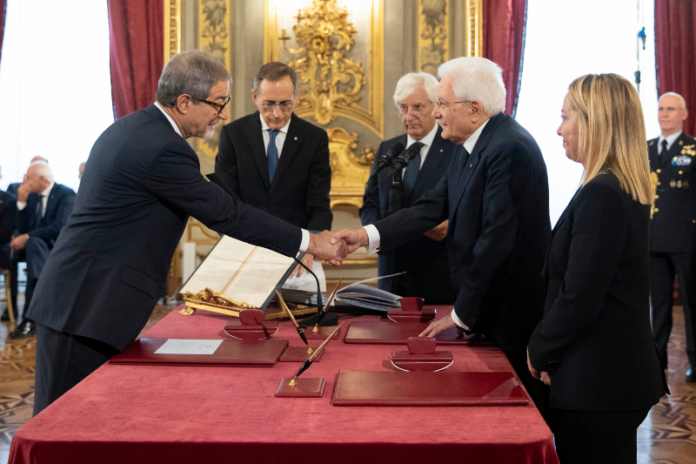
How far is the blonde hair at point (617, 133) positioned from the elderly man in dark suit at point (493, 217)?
0.44 metres

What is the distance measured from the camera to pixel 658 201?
435 cm

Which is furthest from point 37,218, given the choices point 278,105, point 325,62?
point 278,105

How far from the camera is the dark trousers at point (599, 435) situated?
56.9 inches

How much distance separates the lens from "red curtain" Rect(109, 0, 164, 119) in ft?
21.2

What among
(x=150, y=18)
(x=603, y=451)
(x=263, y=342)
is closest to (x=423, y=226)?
(x=263, y=342)

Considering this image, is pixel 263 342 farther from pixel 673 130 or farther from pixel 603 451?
pixel 673 130

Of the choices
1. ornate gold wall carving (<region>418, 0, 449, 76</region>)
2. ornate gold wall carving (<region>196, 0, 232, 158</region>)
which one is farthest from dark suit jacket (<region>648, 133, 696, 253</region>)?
ornate gold wall carving (<region>196, 0, 232, 158</region>)

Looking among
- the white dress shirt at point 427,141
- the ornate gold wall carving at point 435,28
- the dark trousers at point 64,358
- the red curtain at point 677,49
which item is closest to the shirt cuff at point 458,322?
the dark trousers at point 64,358

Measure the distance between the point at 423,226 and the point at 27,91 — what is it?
6.14m

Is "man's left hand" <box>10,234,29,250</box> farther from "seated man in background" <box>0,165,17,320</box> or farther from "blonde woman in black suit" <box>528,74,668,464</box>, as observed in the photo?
"blonde woman in black suit" <box>528,74,668,464</box>

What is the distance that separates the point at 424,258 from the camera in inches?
109

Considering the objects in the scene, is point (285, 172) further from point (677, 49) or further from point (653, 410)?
point (677, 49)

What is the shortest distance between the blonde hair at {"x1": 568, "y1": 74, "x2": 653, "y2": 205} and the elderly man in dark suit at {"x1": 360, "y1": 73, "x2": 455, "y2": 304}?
1186mm

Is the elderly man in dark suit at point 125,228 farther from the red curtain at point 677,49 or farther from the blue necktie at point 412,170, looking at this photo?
the red curtain at point 677,49
